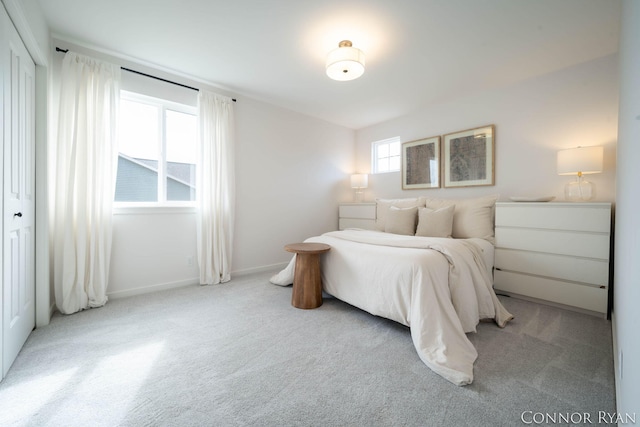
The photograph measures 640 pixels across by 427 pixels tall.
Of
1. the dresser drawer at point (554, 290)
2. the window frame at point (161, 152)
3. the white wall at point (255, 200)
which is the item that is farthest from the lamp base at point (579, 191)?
the window frame at point (161, 152)

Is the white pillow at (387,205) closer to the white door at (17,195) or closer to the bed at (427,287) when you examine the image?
the bed at (427,287)

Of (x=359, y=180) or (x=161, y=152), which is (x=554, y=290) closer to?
(x=359, y=180)

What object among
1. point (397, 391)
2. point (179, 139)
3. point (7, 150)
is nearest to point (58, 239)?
point (7, 150)

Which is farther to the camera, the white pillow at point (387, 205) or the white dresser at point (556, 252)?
the white pillow at point (387, 205)

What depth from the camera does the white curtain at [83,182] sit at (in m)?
2.29

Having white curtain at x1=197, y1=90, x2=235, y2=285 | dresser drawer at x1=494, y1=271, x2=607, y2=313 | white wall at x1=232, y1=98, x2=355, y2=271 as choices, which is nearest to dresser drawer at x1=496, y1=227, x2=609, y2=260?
dresser drawer at x1=494, y1=271, x2=607, y2=313

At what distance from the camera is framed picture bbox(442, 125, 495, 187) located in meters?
3.29

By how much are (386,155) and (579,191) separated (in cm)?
262

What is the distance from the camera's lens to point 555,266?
2.43 metres

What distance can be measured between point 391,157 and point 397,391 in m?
3.85

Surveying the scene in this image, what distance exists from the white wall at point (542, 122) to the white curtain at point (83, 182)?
4.01 metres

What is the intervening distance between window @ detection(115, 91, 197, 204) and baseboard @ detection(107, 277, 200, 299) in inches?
36.9

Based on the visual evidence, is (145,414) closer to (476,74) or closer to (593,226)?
(593,226)

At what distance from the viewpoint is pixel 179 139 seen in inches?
122
